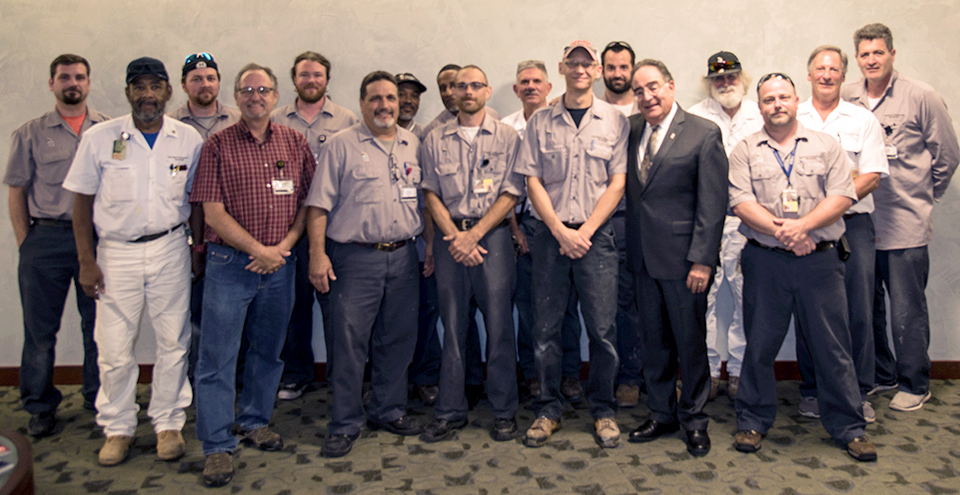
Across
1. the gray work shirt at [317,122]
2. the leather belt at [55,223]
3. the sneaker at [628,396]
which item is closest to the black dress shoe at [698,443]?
the sneaker at [628,396]

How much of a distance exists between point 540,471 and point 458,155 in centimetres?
157

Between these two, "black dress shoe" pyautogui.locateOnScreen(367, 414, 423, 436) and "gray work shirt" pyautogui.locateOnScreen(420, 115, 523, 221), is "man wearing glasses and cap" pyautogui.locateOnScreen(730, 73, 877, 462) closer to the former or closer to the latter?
"gray work shirt" pyautogui.locateOnScreen(420, 115, 523, 221)

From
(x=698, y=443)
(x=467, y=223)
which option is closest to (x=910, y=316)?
(x=698, y=443)

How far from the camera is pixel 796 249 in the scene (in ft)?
8.63

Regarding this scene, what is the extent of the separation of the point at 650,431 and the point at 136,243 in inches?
104

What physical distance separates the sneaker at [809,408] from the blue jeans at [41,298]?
13.7 feet

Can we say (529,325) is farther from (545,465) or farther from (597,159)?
(597,159)

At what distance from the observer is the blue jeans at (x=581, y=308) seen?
283 cm

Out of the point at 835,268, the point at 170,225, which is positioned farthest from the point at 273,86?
the point at 835,268

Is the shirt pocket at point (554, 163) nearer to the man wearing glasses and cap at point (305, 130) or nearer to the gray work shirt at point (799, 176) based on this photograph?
the gray work shirt at point (799, 176)

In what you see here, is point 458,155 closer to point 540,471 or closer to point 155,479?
point 540,471

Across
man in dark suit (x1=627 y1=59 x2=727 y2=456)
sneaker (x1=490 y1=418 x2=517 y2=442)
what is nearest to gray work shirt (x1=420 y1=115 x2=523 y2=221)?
man in dark suit (x1=627 y1=59 x2=727 y2=456)

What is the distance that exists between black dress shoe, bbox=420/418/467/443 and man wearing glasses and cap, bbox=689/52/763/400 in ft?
5.07

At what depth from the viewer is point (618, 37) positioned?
12.9ft
